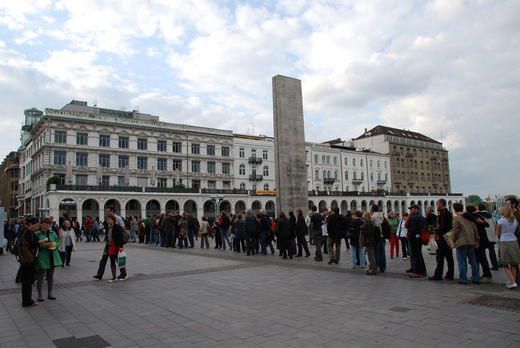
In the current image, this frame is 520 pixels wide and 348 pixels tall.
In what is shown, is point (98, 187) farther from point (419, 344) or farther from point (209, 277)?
point (419, 344)

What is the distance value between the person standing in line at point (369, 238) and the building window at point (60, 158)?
47632mm

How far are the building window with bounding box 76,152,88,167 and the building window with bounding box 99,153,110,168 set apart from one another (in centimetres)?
188

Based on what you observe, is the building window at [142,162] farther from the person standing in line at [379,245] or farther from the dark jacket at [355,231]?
the person standing in line at [379,245]

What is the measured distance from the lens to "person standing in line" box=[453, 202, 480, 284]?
8609mm

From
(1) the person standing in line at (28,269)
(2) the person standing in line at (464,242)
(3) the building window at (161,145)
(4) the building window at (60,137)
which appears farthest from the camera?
(3) the building window at (161,145)

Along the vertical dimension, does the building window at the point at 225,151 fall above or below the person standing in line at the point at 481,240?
above

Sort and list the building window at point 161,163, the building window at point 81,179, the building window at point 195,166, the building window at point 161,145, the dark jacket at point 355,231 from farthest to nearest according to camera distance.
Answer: the building window at point 195,166
the building window at point 161,145
the building window at point 161,163
the building window at point 81,179
the dark jacket at point 355,231

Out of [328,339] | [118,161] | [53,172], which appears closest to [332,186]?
[118,161]

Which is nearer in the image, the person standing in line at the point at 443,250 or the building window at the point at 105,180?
the person standing in line at the point at 443,250

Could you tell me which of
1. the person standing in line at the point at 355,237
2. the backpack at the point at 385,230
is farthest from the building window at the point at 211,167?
the person standing in line at the point at 355,237

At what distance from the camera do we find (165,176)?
55531 mm

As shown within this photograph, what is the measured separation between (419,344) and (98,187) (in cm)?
4494

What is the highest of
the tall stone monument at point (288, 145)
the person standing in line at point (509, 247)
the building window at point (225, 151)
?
the building window at point (225, 151)

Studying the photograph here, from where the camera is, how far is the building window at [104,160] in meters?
51.0
